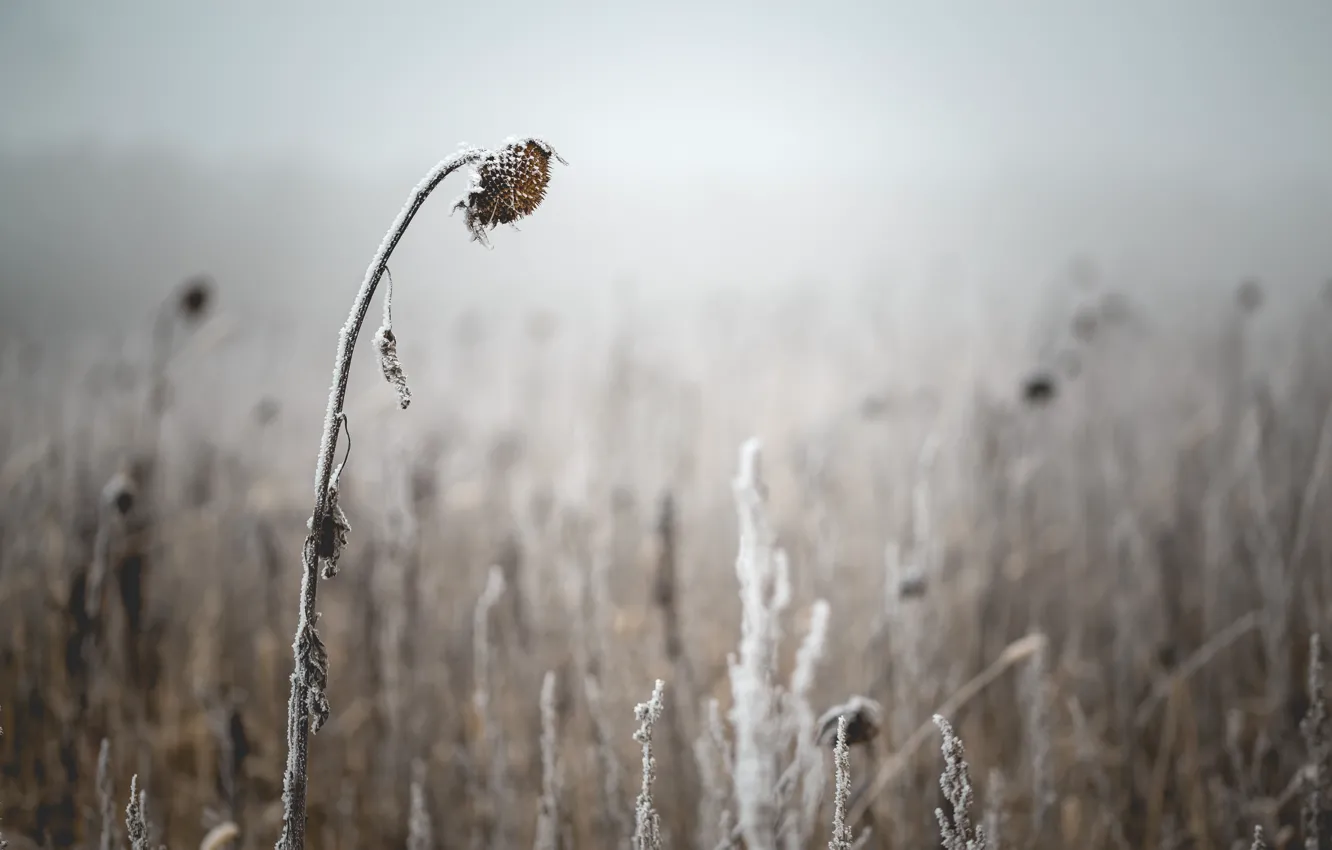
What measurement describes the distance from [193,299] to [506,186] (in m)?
2.41

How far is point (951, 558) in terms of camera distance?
396cm

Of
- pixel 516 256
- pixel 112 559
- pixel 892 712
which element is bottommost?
pixel 892 712

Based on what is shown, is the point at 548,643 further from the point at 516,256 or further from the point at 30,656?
the point at 516,256

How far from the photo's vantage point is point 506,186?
80cm

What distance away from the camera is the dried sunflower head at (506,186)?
0.79 metres

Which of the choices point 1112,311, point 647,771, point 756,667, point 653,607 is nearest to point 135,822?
point 647,771

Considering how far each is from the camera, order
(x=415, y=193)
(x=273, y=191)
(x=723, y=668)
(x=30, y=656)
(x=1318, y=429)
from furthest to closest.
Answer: (x=273, y=191) < (x=1318, y=429) < (x=723, y=668) < (x=30, y=656) < (x=415, y=193)

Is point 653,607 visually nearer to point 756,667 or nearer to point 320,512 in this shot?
point 756,667

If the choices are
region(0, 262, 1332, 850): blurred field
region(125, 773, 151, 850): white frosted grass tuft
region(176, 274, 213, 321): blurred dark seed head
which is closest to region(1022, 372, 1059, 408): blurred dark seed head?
region(0, 262, 1332, 850): blurred field

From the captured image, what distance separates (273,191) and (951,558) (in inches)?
1036

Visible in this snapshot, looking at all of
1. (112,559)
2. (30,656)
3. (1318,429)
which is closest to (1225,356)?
(1318,429)

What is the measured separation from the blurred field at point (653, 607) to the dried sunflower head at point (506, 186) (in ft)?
3.11

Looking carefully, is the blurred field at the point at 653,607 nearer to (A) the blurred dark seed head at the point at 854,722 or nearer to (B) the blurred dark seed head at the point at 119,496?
(B) the blurred dark seed head at the point at 119,496

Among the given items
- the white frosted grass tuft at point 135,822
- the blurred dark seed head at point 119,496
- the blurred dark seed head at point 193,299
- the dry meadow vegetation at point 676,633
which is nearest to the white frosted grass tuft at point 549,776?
the dry meadow vegetation at point 676,633
